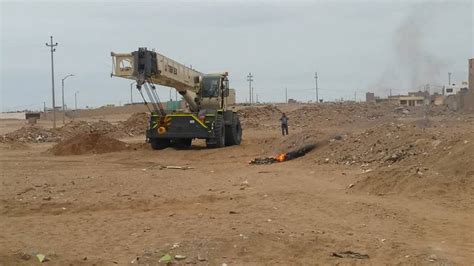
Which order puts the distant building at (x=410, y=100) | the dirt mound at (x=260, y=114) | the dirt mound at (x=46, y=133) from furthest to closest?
the dirt mound at (x=260, y=114) → the distant building at (x=410, y=100) → the dirt mound at (x=46, y=133)

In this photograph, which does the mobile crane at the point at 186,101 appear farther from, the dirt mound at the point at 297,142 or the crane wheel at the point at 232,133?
the dirt mound at the point at 297,142

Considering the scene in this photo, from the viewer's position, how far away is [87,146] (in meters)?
28.0

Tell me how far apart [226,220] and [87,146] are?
64.1 feet

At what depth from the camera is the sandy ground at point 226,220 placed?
7.63 metres

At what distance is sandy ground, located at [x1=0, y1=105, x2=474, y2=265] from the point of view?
7.63 metres

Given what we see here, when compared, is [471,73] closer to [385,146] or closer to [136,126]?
[136,126]

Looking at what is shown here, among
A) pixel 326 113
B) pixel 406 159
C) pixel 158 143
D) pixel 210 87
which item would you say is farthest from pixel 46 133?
pixel 406 159

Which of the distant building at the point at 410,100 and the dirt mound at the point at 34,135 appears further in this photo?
the distant building at the point at 410,100

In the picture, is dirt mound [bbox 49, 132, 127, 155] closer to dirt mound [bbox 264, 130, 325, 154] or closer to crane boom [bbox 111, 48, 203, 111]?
crane boom [bbox 111, 48, 203, 111]

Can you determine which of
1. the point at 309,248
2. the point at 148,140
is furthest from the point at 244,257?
the point at 148,140

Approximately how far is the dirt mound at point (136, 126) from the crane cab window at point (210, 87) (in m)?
23.5

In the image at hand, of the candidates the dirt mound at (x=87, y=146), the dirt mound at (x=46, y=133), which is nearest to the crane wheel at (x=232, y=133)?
the dirt mound at (x=87, y=146)

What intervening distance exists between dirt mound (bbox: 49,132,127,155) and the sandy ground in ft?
31.6

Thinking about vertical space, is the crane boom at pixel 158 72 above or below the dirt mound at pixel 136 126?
above
